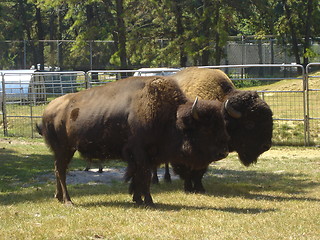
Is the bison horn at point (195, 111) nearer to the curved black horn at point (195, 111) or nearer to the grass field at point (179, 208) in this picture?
the curved black horn at point (195, 111)

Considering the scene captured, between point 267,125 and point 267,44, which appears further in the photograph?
point 267,44

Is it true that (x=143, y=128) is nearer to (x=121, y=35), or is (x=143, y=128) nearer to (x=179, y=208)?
(x=179, y=208)

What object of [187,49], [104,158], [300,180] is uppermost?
[187,49]

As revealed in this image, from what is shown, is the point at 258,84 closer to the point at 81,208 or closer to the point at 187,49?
the point at 187,49

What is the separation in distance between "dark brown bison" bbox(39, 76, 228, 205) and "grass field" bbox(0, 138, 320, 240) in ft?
2.19

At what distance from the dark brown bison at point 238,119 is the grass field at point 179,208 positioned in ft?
1.41

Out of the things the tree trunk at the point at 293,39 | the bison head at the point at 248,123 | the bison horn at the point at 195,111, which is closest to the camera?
the bison horn at the point at 195,111

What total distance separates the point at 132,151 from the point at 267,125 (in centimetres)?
272

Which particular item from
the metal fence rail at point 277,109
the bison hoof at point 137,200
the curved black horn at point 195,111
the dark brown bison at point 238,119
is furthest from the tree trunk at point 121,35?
the curved black horn at point 195,111

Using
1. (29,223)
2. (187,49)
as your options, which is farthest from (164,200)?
(187,49)

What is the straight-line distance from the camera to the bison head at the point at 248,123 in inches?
428

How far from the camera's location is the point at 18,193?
11.2 metres

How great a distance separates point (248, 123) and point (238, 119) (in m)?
0.19

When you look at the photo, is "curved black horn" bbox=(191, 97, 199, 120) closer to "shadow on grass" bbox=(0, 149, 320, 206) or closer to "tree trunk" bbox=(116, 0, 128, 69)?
"shadow on grass" bbox=(0, 149, 320, 206)
